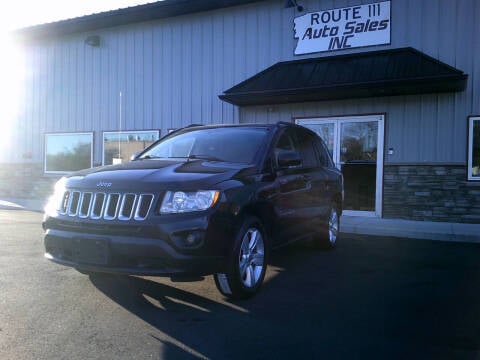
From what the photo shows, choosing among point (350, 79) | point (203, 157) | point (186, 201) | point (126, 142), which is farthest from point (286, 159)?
point (126, 142)

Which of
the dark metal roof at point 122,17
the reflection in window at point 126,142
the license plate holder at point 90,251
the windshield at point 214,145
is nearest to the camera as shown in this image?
the license plate holder at point 90,251

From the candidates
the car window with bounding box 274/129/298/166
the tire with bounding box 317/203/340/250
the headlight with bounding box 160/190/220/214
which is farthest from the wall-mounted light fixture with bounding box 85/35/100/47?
the headlight with bounding box 160/190/220/214

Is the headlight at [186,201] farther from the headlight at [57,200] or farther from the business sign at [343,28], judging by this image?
the business sign at [343,28]

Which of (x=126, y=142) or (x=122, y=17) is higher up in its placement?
(x=122, y=17)

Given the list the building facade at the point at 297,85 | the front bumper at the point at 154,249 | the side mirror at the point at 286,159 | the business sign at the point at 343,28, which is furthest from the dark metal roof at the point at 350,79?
the front bumper at the point at 154,249

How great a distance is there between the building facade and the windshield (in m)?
4.78

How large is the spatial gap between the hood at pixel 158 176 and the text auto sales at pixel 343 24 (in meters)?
7.73

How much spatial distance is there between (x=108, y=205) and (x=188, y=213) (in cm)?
73

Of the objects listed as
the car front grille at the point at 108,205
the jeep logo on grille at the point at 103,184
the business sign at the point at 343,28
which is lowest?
the car front grille at the point at 108,205

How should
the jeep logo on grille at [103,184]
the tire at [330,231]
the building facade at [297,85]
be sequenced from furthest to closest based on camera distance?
the building facade at [297,85], the tire at [330,231], the jeep logo on grille at [103,184]

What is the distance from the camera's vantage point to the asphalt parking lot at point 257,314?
10.8 ft

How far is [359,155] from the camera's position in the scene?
11055 millimetres

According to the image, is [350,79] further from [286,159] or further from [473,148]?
[286,159]

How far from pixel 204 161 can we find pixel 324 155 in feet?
9.00
